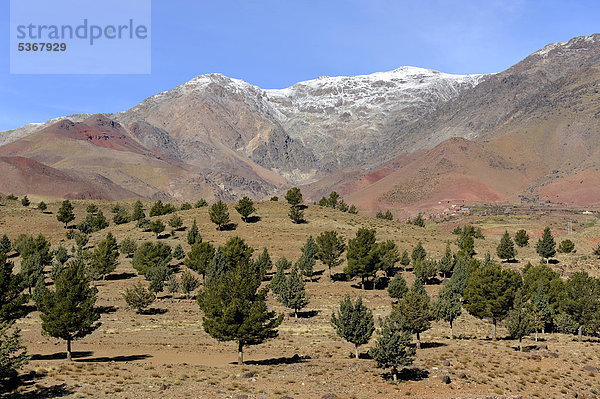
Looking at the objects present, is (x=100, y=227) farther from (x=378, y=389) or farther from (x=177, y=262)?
(x=378, y=389)

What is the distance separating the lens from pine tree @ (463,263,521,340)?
53188 mm

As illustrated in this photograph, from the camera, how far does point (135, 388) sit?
1213 inches

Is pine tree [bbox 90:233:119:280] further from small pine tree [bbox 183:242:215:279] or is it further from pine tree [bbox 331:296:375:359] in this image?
pine tree [bbox 331:296:375:359]

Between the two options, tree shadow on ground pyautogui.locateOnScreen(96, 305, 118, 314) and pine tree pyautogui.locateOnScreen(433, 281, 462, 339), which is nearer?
pine tree pyautogui.locateOnScreen(433, 281, 462, 339)

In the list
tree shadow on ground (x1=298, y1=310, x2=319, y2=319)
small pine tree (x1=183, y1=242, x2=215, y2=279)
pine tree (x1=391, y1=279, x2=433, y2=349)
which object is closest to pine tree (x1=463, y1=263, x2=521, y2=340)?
pine tree (x1=391, y1=279, x2=433, y2=349)

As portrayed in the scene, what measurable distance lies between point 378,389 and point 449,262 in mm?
63794

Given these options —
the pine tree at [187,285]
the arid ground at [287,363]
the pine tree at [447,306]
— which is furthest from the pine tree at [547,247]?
the pine tree at [187,285]

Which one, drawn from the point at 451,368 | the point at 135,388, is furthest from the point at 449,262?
the point at 135,388

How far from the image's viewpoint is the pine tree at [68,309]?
38.2m

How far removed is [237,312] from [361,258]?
49597 mm

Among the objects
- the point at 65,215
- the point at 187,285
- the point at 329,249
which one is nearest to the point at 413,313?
the point at 187,285

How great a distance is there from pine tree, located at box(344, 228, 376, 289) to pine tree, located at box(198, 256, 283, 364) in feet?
154

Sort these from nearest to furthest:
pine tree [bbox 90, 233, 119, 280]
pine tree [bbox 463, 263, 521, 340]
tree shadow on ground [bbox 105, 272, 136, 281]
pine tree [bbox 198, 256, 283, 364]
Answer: pine tree [bbox 198, 256, 283, 364] < pine tree [bbox 463, 263, 521, 340] < pine tree [bbox 90, 233, 119, 280] < tree shadow on ground [bbox 105, 272, 136, 281]

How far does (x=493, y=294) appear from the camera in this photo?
5350 centimetres
